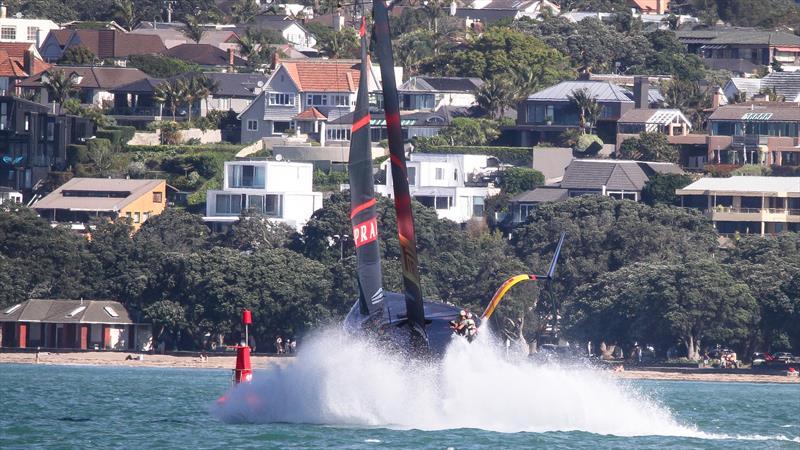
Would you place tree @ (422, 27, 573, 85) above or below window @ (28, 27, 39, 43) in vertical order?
below

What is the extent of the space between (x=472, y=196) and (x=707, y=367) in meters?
34.6

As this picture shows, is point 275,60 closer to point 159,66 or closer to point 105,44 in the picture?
point 159,66

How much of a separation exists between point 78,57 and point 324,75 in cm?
2514

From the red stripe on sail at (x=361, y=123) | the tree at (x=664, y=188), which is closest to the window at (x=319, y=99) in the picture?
the tree at (x=664, y=188)

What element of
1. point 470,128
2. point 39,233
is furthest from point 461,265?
point 470,128

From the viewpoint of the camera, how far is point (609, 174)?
125188 mm

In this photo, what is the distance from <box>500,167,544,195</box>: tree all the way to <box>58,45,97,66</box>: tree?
1795 inches

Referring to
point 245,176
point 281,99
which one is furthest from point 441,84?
point 245,176

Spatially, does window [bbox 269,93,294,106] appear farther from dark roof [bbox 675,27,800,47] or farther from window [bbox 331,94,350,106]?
dark roof [bbox 675,27,800,47]

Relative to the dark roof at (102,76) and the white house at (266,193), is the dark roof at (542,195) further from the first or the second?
the dark roof at (102,76)

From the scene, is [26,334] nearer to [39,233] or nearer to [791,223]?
[39,233]

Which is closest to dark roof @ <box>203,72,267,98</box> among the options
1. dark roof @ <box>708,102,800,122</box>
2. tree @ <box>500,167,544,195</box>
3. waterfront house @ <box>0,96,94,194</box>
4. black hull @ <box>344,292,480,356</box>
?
waterfront house @ <box>0,96,94,194</box>

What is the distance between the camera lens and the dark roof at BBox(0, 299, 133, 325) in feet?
314

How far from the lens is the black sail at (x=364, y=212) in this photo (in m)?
39.5
